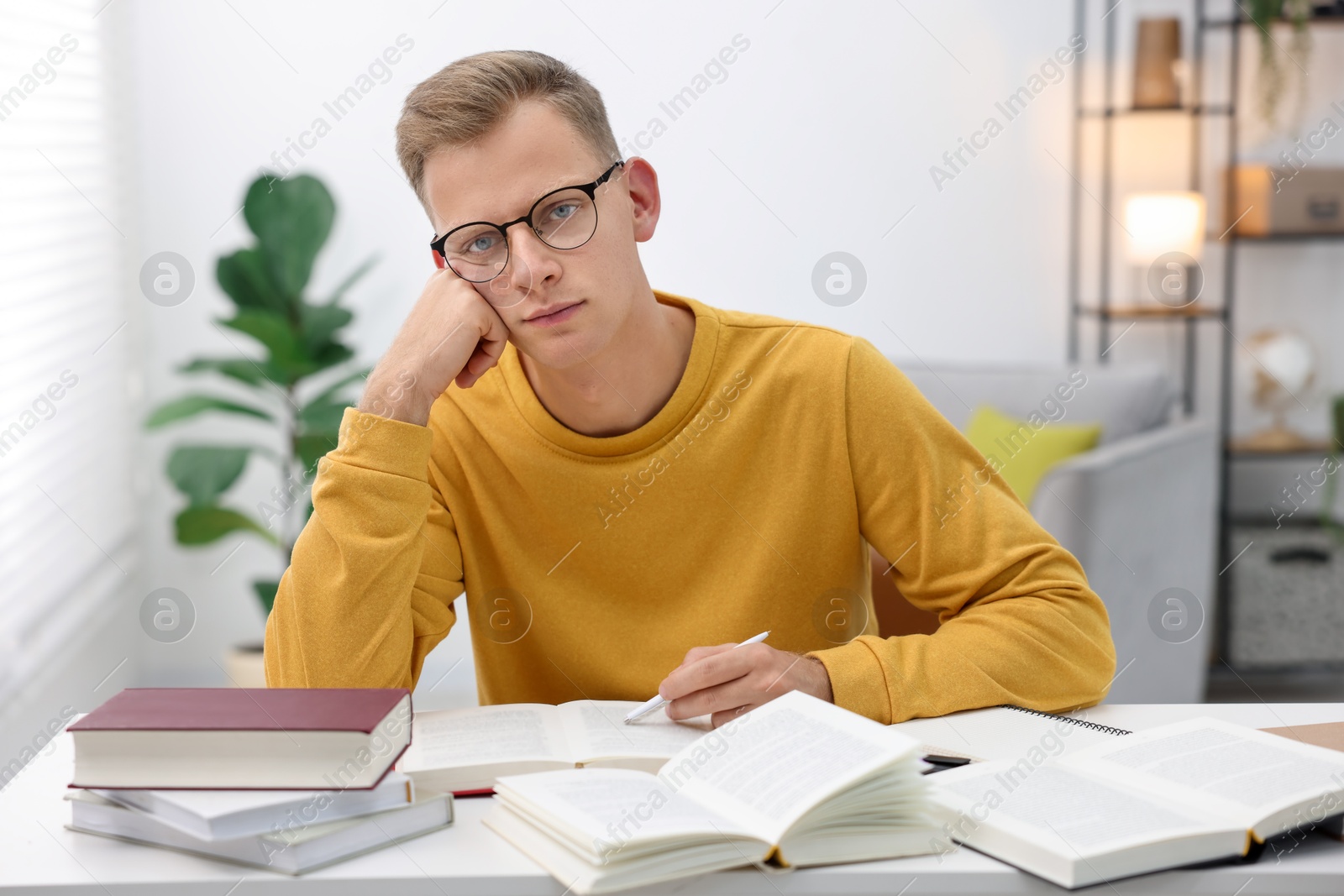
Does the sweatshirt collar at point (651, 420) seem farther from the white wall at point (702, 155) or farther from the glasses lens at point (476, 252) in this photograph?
the white wall at point (702, 155)

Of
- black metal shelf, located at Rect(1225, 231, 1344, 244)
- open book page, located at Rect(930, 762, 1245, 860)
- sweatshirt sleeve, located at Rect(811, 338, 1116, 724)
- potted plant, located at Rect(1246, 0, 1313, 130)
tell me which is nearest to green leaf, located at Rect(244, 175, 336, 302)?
sweatshirt sleeve, located at Rect(811, 338, 1116, 724)

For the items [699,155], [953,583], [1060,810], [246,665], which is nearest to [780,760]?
[1060,810]

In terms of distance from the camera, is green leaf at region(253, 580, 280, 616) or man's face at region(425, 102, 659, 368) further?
green leaf at region(253, 580, 280, 616)

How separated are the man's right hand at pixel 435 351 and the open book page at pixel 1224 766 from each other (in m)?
0.72

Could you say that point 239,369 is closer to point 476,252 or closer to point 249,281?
point 249,281

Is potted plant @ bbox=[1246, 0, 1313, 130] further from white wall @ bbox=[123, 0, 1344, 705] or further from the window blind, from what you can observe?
the window blind

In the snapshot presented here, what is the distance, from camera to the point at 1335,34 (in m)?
3.39

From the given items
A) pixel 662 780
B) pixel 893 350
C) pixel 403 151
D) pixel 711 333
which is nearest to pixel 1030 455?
pixel 893 350

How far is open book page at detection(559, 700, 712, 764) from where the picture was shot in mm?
963

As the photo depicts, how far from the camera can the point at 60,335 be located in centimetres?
274

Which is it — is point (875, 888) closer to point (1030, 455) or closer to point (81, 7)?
point (1030, 455)

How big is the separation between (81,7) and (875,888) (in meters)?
3.07

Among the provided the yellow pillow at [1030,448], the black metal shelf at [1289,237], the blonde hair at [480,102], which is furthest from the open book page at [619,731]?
the black metal shelf at [1289,237]

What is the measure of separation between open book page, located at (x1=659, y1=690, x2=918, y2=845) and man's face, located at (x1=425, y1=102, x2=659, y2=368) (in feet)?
1.65
